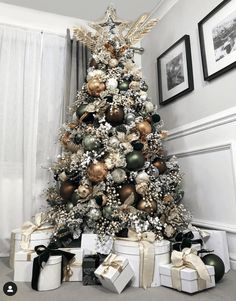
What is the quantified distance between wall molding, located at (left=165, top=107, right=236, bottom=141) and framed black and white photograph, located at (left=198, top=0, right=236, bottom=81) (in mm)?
275

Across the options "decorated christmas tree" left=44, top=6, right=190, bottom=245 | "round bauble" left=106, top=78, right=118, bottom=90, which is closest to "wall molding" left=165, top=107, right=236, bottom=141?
"decorated christmas tree" left=44, top=6, right=190, bottom=245

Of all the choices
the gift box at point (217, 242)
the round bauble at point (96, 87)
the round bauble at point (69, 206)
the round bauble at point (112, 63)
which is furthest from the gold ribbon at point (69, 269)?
the round bauble at point (112, 63)

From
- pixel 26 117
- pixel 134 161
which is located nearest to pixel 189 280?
pixel 134 161

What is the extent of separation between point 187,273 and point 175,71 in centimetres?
156

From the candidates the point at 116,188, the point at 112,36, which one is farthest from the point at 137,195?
the point at 112,36

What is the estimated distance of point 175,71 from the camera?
211 centimetres

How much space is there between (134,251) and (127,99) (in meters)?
0.93

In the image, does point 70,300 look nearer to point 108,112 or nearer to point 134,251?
point 134,251

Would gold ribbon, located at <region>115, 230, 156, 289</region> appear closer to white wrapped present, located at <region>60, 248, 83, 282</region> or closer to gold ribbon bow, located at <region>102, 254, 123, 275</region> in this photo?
gold ribbon bow, located at <region>102, 254, 123, 275</region>

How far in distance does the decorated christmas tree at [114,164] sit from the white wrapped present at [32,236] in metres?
0.06

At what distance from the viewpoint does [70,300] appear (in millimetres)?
1094

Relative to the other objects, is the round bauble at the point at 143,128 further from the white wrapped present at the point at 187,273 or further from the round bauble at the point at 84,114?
the white wrapped present at the point at 187,273

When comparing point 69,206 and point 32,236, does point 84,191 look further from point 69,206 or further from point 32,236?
point 32,236

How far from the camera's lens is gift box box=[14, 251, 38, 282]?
1.29m
